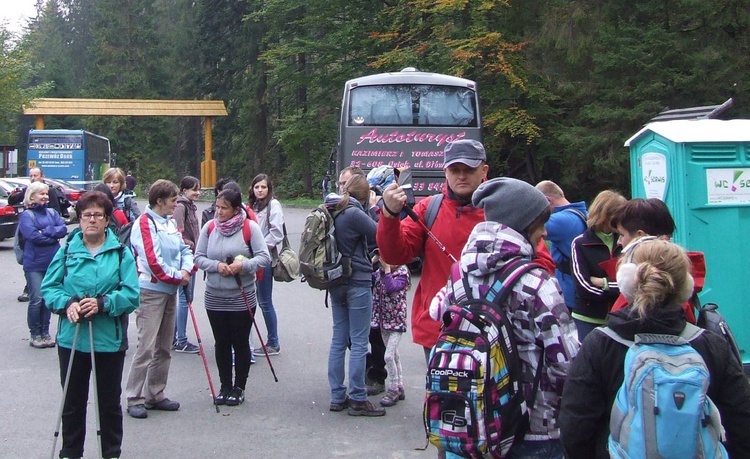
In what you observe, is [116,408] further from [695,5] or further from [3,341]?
[695,5]

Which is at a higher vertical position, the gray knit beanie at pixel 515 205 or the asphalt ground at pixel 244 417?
the gray knit beanie at pixel 515 205

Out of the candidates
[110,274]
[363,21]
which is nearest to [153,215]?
[110,274]

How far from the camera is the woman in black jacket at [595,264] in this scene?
501 cm

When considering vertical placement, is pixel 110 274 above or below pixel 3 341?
above

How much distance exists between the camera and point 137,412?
6.46 m

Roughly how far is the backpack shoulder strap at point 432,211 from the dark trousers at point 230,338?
272 cm

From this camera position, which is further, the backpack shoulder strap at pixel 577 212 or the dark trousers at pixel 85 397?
the backpack shoulder strap at pixel 577 212

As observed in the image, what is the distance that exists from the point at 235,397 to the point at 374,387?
4.02 ft

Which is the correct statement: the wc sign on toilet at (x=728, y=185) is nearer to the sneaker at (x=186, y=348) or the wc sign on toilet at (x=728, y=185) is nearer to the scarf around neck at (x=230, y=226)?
the scarf around neck at (x=230, y=226)

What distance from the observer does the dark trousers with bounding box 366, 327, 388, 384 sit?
23.5 ft

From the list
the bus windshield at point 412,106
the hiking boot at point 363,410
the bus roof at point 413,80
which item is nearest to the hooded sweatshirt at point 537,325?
the hiking boot at point 363,410

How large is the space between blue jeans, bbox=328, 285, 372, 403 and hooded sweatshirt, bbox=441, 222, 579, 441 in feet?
11.0

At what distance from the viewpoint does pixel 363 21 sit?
34062 mm

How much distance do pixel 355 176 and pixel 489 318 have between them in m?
3.72
